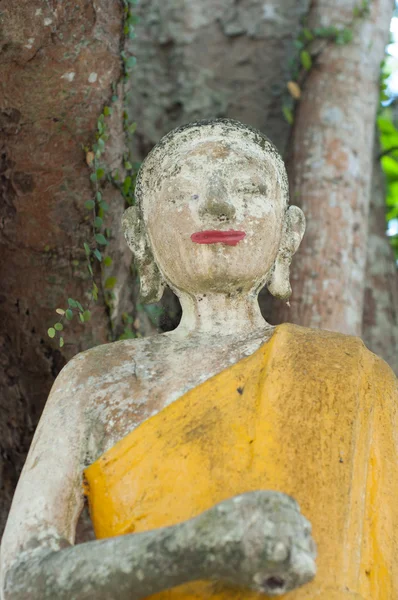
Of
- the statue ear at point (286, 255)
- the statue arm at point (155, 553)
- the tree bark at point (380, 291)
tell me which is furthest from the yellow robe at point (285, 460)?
the tree bark at point (380, 291)

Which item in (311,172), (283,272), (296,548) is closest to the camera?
(296,548)

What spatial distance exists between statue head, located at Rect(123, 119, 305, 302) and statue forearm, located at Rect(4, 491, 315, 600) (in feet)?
3.59

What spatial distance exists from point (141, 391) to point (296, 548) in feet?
3.18

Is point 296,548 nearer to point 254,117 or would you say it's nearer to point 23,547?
point 23,547

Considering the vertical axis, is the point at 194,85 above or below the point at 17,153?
above

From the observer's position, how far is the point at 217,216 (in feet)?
11.9

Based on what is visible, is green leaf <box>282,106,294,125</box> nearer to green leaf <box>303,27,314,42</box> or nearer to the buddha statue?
green leaf <box>303,27,314,42</box>

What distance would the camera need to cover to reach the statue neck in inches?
147

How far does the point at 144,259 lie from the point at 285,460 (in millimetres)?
1072

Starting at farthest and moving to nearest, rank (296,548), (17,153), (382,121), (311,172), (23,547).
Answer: (382,121), (311,172), (17,153), (23,547), (296,548)

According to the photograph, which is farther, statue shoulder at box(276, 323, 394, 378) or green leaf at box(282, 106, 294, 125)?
green leaf at box(282, 106, 294, 125)

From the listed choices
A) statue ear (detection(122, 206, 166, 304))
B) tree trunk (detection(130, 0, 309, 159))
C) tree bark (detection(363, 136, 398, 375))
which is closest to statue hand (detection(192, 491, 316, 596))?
statue ear (detection(122, 206, 166, 304))

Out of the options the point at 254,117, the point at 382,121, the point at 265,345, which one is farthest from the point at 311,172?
the point at 265,345

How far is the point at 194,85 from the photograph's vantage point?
21.1 ft
